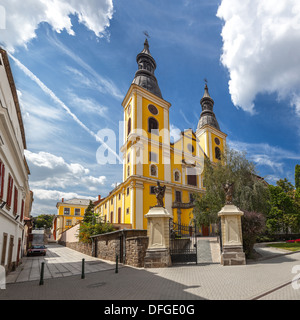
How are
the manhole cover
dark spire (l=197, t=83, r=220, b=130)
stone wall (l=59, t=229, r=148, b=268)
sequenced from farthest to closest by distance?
1. dark spire (l=197, t=83, r=220, b=130)
2. stone wall (l=59, t=229, r=148, b=268)
3. the manhole cover

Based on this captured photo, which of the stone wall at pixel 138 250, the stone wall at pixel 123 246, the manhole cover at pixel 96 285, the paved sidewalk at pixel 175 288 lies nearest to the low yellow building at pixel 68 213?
the stone wall at pixel 123 246

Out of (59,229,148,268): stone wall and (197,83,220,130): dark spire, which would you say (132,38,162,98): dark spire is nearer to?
(197,83,220,130): dark spire

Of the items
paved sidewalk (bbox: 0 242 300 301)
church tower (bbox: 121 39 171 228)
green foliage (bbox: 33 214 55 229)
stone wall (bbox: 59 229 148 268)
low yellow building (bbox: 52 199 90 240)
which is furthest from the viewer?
green foliage (bbox: 33 214 55 229)

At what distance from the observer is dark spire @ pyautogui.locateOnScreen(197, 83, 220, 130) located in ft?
152

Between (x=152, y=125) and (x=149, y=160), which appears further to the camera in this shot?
(x=152, y=125)

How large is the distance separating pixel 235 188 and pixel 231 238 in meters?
8.11

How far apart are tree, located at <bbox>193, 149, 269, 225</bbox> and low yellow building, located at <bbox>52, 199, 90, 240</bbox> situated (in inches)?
1895

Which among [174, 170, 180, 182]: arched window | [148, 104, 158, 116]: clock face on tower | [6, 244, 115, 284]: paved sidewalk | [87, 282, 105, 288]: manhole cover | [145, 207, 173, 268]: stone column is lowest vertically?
[6, 244, 115, 284]: paved sidewalk

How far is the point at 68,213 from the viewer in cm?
6469

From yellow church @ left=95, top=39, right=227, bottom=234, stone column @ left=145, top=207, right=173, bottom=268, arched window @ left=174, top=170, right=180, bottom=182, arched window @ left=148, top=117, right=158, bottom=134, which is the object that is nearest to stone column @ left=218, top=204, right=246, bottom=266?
stone column @ left=145, top=207, right=173, bottom=268

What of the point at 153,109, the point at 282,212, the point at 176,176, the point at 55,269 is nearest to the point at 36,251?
the point at 55,269

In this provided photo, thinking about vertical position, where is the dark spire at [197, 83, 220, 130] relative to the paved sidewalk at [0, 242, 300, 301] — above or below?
above

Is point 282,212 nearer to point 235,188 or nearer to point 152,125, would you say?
point 235,188
